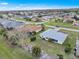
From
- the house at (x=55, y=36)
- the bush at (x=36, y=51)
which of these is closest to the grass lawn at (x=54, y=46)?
the house at (x=55, y=36)

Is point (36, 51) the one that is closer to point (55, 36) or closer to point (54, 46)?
point (54, 46)

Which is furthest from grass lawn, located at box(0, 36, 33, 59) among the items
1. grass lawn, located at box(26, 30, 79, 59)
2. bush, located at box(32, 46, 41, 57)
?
grass lawn, located at box(26, 30, 79, 59)

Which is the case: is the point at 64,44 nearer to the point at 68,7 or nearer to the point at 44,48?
the point at 44,48

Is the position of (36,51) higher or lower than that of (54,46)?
higher

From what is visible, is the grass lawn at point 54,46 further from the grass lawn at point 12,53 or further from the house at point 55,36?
the grass lawn at point 12,53

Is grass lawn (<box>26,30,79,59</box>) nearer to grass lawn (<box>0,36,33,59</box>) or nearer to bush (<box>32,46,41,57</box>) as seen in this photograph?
bush (<box>32,46,41,57</box>)

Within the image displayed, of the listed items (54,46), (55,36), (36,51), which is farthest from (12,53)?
(55,36)

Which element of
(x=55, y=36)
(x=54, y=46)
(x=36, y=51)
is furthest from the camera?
(x=55, y=36)

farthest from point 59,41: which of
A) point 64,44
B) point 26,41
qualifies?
point 26,41
